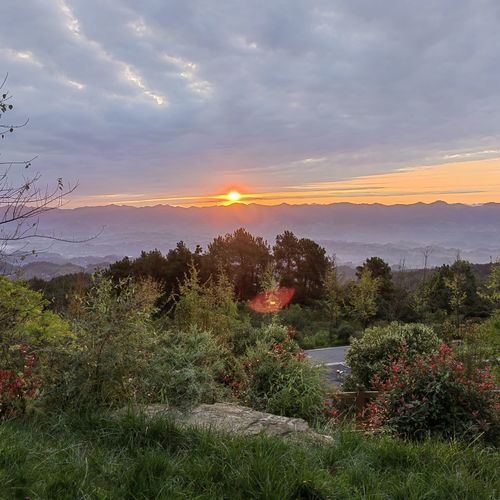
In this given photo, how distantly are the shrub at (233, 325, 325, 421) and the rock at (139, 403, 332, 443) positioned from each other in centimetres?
157

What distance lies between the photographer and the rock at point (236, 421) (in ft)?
12.4

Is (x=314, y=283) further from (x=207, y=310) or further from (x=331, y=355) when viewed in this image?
(x=207, y=310)

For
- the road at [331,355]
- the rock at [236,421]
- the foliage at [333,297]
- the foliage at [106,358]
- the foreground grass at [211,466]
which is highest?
the foliage at [106,358]

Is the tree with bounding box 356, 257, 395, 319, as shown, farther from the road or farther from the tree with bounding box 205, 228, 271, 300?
the tree with bounding box 205, 228, 271, 300

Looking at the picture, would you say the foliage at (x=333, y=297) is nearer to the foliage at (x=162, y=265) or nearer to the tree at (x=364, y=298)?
the tree at (x=364, y=298)

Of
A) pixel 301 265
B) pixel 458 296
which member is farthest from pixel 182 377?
pixel 301 265

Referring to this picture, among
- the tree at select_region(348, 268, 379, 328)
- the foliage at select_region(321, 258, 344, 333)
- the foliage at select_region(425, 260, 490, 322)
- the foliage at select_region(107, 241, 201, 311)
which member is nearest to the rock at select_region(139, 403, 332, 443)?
the foliage at select_region(321, 258, 344, 333)

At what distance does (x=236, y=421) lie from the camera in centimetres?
404

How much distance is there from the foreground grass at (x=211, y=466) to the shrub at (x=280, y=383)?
223 centimetres

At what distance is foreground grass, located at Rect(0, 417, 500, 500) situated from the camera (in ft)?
8.38

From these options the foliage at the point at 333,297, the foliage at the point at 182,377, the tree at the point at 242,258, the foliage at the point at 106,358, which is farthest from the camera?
the tree at the point at 242,258

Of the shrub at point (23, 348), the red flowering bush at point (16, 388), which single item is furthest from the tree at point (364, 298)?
the red flowering bush at point (16, 388)

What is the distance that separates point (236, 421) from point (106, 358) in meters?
1.42

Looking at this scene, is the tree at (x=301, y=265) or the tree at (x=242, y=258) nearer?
the tree at (x=301, y=265)
